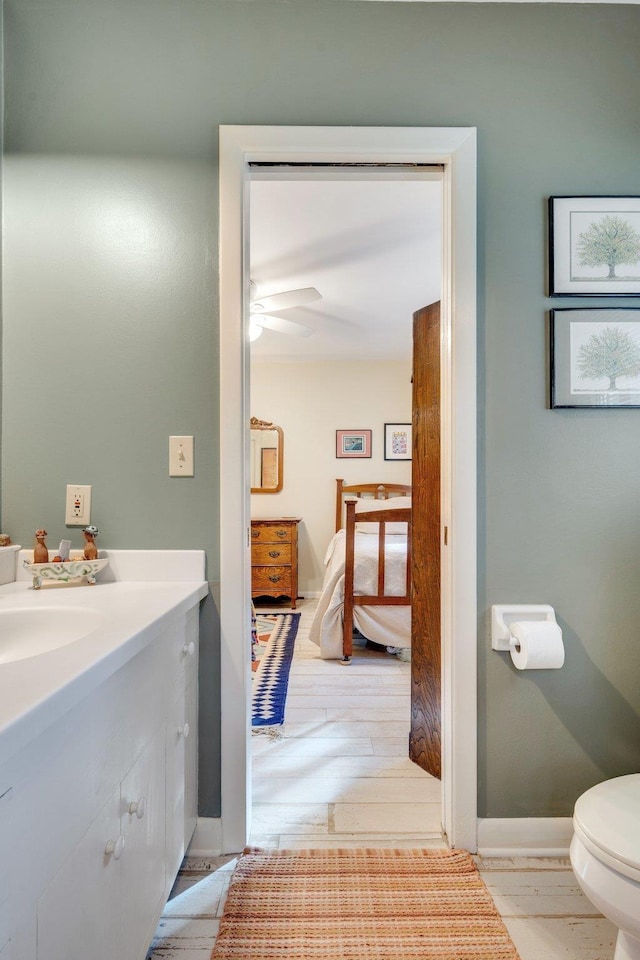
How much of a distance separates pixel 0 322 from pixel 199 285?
615 millimetres

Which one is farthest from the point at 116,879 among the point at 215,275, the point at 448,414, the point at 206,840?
the point at 215,275

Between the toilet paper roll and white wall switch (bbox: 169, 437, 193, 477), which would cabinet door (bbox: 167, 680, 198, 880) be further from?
the toilet paper roll

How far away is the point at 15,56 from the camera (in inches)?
61.7

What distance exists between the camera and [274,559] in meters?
4.92

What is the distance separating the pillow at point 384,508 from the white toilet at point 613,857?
140 inches

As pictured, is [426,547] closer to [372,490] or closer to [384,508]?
[384,508]

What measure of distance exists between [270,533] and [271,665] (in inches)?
73.4

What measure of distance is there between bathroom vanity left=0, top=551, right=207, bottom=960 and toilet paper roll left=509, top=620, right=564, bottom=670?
0.93m

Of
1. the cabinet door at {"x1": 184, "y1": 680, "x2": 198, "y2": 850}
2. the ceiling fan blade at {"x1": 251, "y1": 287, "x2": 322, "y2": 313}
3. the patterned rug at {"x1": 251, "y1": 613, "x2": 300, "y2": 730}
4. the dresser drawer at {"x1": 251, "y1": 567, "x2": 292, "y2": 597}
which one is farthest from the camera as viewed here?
the dresser drawer at {"x1": 251, "y1": 567, "x2": 292, "y2": 597}

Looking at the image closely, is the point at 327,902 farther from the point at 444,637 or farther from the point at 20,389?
the point at 20,389

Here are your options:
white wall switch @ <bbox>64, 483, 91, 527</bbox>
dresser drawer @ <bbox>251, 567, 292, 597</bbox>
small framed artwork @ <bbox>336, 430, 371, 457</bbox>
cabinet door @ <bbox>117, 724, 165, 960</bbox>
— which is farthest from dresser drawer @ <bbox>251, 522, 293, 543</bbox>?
cabinet door @ <bbox>117, 724, 165, 960</bbox>

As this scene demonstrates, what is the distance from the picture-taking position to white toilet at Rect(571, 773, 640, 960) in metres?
0.99

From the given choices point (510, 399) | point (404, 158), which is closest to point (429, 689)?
point (510, 399)

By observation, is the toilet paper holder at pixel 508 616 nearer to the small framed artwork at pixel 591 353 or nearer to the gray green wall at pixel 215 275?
the gray green wall at pixel 215 275
